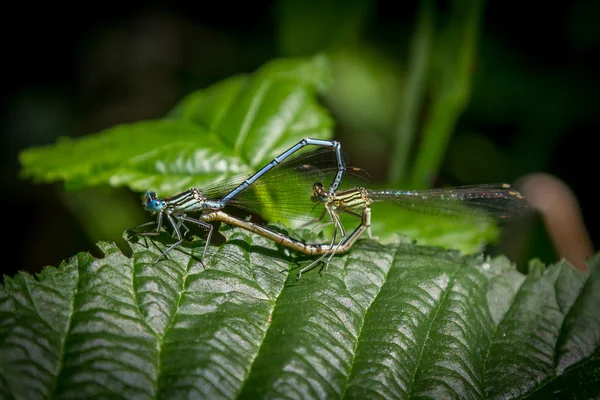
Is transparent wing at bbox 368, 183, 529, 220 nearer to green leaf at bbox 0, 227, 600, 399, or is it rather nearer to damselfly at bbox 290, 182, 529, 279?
damselfly at bbox 290, 182, 529, 279

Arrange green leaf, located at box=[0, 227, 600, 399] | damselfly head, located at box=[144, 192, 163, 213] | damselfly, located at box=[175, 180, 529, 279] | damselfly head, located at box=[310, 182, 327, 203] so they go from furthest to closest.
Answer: damselfly head, located at box=[310, 182, 327, 203], damselfly head, located at box=[144, 192, 163, 213], damselfly, located at box=[175, 180, 529, 279], green leaf, located at box=[0, 227, 600, 399]

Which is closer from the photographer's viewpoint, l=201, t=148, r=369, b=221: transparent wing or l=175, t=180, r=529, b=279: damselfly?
l=175, t=180, r=529, b=279: damselfly

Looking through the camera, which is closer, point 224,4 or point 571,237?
point 571,237

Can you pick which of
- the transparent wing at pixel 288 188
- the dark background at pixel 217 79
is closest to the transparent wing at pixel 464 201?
the transparent wing at pixel 288 188

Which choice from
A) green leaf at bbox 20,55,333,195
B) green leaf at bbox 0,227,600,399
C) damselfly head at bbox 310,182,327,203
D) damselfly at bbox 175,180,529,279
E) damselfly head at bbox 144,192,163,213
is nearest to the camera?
green leaf at bbox 0,227,600,399

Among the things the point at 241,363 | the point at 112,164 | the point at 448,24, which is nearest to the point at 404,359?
the point at 241,363

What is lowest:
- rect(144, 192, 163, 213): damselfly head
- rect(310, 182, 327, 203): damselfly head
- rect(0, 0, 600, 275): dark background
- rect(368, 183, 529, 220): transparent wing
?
rect(144, 192, 163, 213): damselfly head

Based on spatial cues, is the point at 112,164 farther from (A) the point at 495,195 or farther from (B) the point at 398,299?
(A) the point at 495,195

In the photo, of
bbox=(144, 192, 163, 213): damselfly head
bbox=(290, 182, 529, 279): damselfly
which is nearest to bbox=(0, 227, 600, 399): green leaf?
bbox=(290, 182, 529, 279): damselfly
